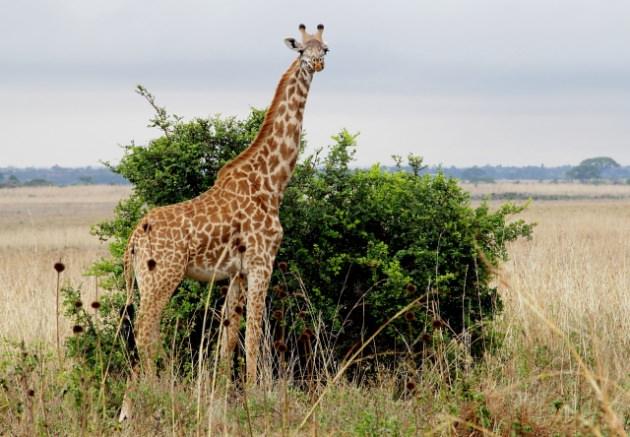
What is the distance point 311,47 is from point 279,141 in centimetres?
95

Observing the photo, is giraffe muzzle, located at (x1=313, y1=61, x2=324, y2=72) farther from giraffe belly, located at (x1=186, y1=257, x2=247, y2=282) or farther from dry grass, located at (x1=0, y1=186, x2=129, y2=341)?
dry grass, located at (x1=0, y1=186, x2=129, y2=341)

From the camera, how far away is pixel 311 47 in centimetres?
935

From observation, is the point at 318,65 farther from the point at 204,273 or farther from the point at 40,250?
the point at 40,250

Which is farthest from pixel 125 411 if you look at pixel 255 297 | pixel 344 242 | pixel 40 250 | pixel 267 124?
pixel 40 250

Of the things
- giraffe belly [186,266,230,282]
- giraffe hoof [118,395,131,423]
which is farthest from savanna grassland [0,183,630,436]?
giraffe belly [186,266,230,282]

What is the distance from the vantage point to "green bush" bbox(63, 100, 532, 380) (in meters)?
10.6

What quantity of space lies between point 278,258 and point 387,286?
4.03 ft

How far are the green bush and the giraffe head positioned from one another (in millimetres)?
1846

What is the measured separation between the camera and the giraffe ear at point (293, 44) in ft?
30.5

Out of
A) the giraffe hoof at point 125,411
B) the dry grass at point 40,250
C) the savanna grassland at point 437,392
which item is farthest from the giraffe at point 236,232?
→ the dry grass at point 40,250

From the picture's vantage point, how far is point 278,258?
1065cm

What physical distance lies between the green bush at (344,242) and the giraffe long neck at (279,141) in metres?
1.33

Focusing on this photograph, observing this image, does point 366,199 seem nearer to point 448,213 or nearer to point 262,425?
point 448,213

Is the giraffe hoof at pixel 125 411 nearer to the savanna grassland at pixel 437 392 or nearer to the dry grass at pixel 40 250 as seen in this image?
the savanna grassland at pixel 437 392
